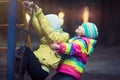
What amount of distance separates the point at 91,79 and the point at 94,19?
13.9 ft

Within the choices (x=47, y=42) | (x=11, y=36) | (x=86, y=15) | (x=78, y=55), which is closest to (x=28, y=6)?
(x=11, y=36)

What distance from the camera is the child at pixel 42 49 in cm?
457

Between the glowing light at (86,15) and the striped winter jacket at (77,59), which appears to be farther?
the glowing light at (86,15)

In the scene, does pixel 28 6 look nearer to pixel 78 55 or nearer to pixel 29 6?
pixel 29 6

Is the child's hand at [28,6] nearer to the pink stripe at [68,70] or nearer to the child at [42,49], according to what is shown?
the child at [42,49]

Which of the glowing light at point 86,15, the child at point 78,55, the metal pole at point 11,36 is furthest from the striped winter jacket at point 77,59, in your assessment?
the glowing light at point 86,15

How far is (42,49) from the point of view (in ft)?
→ 16.0

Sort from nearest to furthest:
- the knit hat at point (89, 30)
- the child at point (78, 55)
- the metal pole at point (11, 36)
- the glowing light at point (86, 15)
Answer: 1. the metal pole at point (11, 36)
2. the child at point (78, 55)
3. the knit hat at point (89, 30)
4. the glowing light at point (86, 15)

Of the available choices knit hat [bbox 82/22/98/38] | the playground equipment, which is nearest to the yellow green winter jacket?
knit hat [bbox 82/22/98/38]

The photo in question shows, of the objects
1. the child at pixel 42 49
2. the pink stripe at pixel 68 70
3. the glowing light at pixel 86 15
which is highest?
the child at pixel 42 49

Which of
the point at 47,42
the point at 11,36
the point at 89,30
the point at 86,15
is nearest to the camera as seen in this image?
the point at 11,36

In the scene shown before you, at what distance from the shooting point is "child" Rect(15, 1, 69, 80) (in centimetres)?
457

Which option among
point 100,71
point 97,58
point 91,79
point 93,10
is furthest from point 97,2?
point 91,79

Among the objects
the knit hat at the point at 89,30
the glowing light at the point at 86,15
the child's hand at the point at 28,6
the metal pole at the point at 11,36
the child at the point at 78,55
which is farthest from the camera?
the glowing light at the point at 86,15
